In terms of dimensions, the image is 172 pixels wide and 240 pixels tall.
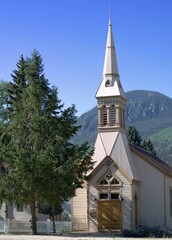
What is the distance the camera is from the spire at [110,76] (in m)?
46.6

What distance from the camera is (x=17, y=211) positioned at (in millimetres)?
55719

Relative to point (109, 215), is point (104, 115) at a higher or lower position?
higher

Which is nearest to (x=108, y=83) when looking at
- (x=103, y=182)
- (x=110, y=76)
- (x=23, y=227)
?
(x=110, y=76)

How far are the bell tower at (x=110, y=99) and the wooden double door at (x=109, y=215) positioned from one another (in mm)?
6719

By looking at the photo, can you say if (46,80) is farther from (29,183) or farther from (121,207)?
(121,207)

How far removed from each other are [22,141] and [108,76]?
13.5 m

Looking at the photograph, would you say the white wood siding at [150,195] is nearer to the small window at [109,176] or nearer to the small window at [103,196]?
the small window at [103,196]

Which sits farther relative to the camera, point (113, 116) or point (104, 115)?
point (104, 115)

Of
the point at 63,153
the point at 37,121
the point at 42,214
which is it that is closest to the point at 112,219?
the point at 63,153

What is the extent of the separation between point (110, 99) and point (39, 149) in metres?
11.7

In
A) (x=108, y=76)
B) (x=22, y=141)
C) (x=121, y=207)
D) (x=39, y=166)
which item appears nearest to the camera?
(x=39, y=166)

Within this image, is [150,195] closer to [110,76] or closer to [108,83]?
[108,83]

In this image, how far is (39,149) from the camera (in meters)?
37.1

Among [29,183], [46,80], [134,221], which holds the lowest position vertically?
[134,221]
